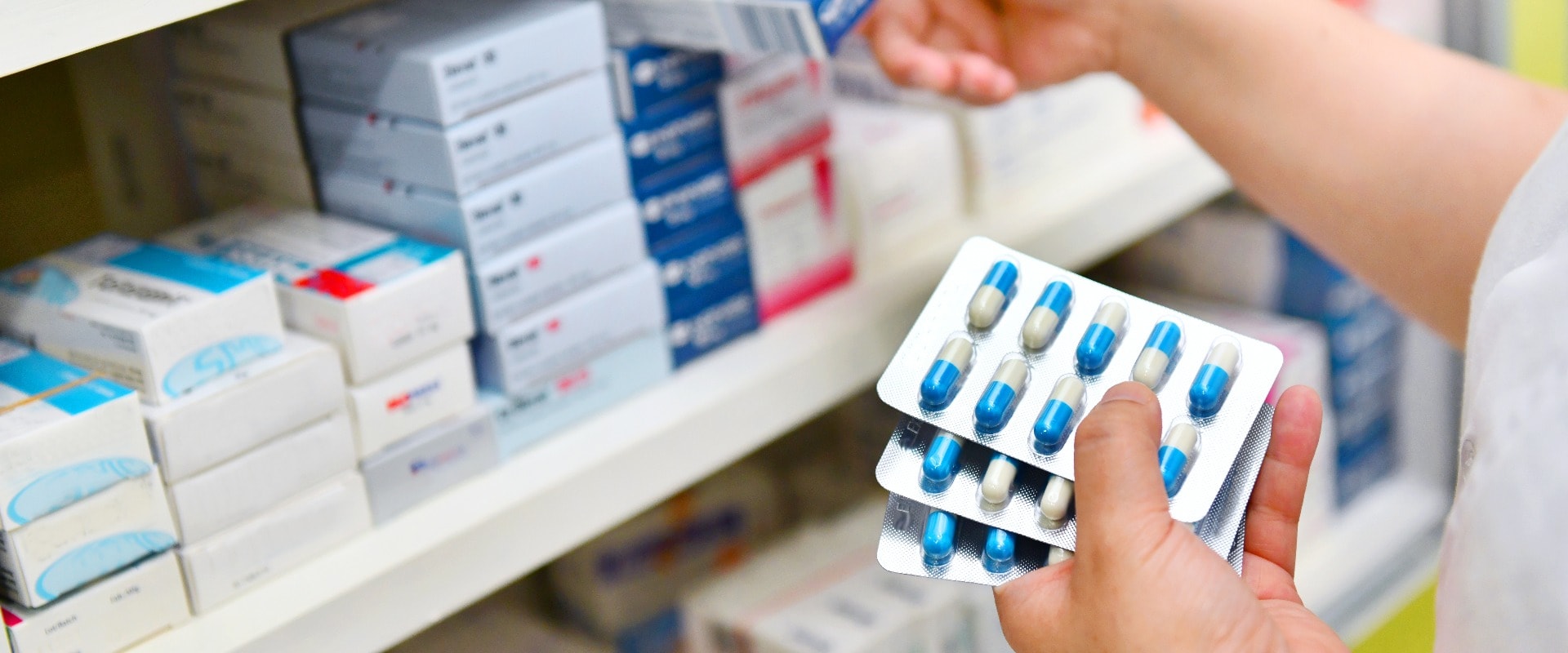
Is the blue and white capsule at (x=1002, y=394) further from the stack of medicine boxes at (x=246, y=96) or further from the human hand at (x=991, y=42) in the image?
the stack of medicine boxes at (x=246, y=96)

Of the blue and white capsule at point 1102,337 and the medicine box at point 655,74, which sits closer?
the blue and white capsule at point 1102,337

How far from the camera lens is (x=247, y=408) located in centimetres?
62

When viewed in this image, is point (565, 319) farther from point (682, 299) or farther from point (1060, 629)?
point (1060, 629)

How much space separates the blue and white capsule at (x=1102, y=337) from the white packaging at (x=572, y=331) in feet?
0.91

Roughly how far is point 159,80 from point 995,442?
0.57 m

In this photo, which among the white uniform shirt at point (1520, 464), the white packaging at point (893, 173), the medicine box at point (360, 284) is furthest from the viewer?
the white packaging at point (893, 173)

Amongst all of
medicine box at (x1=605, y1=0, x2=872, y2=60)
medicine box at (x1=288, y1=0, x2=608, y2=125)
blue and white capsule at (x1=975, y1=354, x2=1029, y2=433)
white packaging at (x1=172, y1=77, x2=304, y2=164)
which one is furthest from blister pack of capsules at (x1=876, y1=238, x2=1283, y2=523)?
white packaging at (x1=172, y1=77, x2=304, y2=164)

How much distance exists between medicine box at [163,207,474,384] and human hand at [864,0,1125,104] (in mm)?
280

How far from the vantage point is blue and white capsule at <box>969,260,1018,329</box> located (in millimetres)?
591

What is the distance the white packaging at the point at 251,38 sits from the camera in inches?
28.9

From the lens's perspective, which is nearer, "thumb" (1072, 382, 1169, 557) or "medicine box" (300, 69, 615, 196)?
"thumb" (1072, 382, 1169, 557)

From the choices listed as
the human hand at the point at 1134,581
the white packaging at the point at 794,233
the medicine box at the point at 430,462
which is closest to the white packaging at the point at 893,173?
the white packaging at the point at 794,233

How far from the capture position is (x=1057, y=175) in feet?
3.36

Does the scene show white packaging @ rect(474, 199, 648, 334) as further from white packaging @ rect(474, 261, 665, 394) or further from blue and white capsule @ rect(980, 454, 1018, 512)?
blue and white capsule @ rect(980, 454, 1018, 512)
